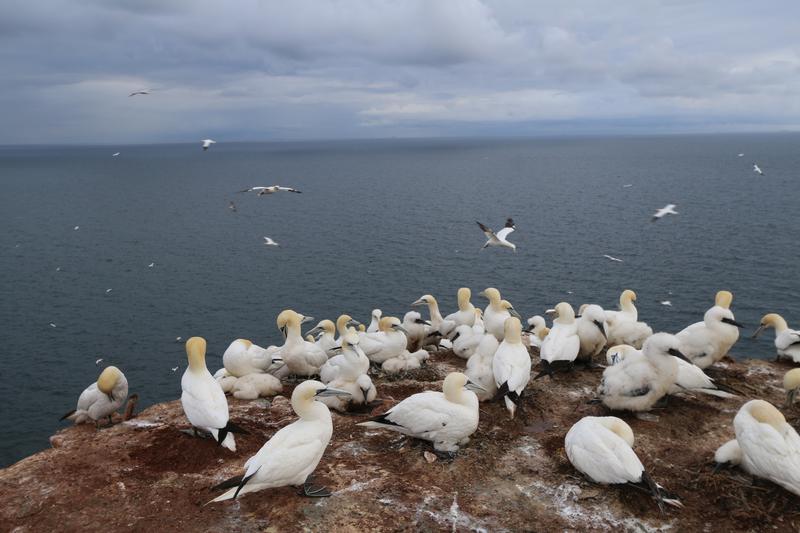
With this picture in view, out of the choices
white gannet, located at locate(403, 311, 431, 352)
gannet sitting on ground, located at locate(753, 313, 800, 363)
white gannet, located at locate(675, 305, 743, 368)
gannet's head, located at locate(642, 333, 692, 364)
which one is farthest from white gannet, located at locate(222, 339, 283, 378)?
gannet sitting on ground, located at locate(753, 313, 800, 363)

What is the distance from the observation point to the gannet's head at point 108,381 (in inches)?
428

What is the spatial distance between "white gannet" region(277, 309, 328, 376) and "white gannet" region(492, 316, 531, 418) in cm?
417

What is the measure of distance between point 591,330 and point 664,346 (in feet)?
9.77

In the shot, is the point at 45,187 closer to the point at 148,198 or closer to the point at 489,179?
the point at 148,198

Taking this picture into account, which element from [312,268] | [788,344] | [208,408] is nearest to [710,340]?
[788,344]

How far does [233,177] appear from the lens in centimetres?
14162

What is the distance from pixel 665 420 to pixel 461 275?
3211 cm

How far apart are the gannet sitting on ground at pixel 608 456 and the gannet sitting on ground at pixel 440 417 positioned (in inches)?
58.5

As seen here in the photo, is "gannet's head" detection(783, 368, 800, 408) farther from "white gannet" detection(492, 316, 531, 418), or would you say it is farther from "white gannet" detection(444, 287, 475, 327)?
"white gannet" detection(444, 287, 475, 327)

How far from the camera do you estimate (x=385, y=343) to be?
42.9ft

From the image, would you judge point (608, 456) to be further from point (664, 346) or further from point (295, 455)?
point (295, 455)

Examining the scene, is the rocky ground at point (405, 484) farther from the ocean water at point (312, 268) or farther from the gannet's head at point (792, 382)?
the ocean water at point (312, 268)

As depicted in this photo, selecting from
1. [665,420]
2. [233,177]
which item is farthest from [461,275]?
[233,177]

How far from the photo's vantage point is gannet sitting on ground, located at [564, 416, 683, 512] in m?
7.42
